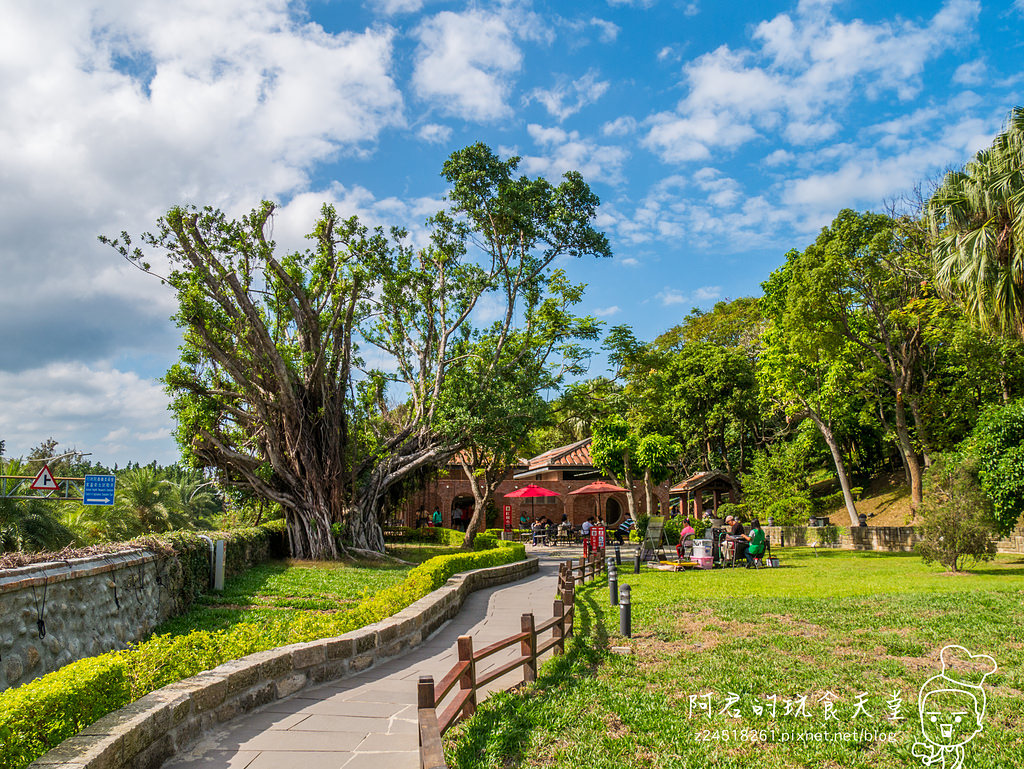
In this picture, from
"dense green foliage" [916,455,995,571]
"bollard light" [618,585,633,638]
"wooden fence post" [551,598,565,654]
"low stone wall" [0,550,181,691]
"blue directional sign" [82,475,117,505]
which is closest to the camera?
"low stone wall" [0,550,181,691]

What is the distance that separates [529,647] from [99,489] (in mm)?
16621

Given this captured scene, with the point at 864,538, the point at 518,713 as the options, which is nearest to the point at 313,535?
the point at 518,713

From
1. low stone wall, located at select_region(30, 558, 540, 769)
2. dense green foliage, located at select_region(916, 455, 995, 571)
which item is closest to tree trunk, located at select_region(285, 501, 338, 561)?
low stone wall, located at select_region(30, 558, 540, 769)

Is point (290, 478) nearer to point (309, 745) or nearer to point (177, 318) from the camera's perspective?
point (177, 318)

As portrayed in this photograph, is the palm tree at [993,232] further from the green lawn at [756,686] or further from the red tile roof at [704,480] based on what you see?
the red tile roof at [704,480]

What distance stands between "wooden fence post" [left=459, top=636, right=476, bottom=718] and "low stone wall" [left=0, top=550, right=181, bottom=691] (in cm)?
416

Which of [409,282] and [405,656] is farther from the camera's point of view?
[409,282]

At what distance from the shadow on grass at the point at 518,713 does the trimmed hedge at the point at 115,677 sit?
2126 millimetres

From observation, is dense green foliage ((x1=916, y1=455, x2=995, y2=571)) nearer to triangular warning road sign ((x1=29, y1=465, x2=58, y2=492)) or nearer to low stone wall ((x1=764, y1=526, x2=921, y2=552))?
low stone wall ((x1=764, y1=526, x2=921, y2=552))

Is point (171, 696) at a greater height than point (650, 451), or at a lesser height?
lesser

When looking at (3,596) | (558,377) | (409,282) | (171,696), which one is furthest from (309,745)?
(558,377)

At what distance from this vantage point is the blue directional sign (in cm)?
1764

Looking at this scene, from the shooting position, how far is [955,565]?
1370 cm

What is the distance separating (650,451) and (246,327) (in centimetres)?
1419
